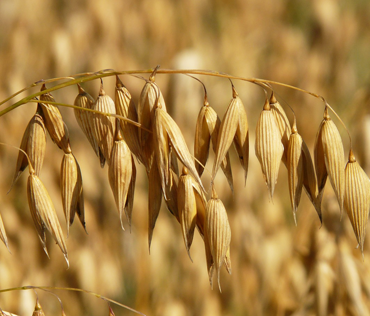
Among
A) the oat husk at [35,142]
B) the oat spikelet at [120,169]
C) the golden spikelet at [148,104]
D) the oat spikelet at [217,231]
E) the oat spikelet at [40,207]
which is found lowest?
the oat spikelet at [217,231]

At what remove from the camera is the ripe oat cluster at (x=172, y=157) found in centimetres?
40

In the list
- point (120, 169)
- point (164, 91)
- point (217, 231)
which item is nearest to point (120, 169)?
point (120, 169)

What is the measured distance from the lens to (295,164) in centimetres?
43

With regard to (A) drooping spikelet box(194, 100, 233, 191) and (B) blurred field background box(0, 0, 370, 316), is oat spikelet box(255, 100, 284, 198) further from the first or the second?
(B) blurred field background box(0, 0, 370, 316)

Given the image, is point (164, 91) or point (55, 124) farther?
point (164, 91)

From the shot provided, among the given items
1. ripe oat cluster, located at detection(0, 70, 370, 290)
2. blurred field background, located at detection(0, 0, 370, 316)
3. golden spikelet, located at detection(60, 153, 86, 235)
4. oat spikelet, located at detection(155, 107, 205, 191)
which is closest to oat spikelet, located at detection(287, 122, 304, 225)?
ripe oat cluster, located at detection(0, 70, 370, 290)

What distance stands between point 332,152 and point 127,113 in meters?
0.20

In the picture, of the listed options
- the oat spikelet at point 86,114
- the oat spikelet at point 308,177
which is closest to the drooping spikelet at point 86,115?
the oat spikelet at point 86,114

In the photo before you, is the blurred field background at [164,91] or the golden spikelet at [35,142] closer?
the golden spikelet at [35,142]

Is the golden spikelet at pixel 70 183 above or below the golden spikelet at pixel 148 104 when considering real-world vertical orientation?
below

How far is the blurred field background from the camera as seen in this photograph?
1.08 meters

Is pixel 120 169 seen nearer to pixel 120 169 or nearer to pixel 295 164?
pixel 120 169

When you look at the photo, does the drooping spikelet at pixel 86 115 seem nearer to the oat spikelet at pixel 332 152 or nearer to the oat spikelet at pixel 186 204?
the oat spikelet at pixel 186 204

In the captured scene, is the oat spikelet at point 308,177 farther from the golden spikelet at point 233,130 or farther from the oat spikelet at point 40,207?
the oat spikelet at point 40,207
